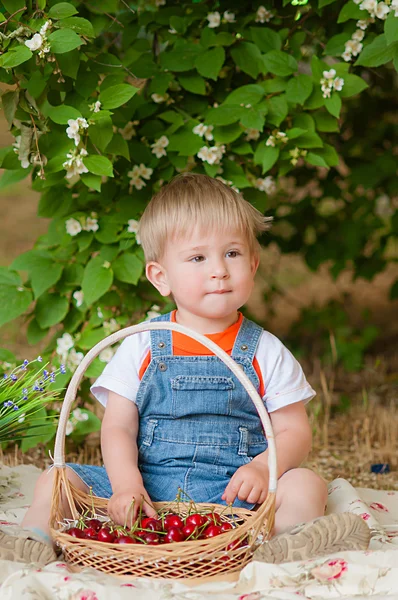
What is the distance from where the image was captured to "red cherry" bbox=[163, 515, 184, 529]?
1.85 metres

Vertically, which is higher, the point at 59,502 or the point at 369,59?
the point at 369,59

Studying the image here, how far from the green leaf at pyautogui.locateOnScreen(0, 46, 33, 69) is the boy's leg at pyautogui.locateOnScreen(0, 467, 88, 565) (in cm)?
102

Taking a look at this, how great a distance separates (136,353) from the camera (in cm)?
224

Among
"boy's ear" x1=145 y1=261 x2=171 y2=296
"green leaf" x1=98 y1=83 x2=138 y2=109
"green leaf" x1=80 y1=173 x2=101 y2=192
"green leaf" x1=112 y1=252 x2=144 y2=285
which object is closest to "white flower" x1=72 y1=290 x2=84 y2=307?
"green leaf" x1=112 y1=252 x2=144 y2=285

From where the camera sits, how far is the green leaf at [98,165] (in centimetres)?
232

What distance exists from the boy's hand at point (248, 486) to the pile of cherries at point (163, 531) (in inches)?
2.9

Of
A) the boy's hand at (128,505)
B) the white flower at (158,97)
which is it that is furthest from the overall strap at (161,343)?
the white flower at (158,97)

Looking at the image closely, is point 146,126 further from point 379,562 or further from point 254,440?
point 379,562

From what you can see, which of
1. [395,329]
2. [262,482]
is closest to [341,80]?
[262,482]

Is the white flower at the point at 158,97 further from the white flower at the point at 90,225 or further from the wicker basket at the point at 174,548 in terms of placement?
the wicker basket at the point at 174,548

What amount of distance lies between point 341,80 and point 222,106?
38 centimetres

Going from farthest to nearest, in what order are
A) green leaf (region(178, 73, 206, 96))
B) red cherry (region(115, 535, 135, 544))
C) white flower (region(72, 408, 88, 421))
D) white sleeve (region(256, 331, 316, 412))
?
white flower (region(72, 408, 88, 421)), green leaf (region(178, 73, 206, 96)), white sleeve (region(256, 331, 316, 412)), red cherry (region(115, 535, 135, 544))

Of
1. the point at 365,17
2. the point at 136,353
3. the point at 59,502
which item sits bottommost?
the point at 59,502

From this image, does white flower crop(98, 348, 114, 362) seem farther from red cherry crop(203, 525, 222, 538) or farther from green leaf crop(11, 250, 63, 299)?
red cherry crop(203, 525, 222, 538)
